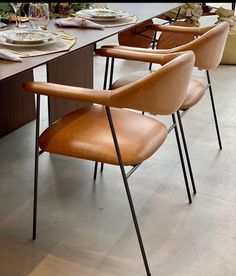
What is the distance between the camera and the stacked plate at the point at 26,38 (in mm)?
1879

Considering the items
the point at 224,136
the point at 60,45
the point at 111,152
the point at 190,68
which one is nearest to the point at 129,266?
the point at 111,152

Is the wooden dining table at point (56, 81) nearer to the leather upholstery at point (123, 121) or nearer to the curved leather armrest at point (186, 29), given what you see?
the curved leather armrest at point (186, 29)

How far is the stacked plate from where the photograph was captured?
188 cm

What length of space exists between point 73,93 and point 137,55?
64 centimetres

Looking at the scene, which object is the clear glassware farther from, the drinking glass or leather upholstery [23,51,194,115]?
leather upholstery [23,51,194,115]

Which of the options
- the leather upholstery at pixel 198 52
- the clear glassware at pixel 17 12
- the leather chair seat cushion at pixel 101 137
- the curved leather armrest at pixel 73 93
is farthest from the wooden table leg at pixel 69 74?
the curved leather armrest at pixel 73 93

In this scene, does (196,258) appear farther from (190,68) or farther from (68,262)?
(190,68)

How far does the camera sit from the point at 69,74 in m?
2.75

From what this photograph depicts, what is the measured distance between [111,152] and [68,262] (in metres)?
0.48

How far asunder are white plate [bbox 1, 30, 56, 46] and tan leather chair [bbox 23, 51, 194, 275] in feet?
1.03

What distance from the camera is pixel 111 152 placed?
1.60 metres

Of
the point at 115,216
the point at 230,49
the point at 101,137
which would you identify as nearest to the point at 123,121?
the point at 101,137

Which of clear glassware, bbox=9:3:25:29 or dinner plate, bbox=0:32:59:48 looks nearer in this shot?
dinner plate, bbox=0:32:59:48

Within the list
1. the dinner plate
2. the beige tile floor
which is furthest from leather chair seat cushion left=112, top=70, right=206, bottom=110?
the dinner plate
